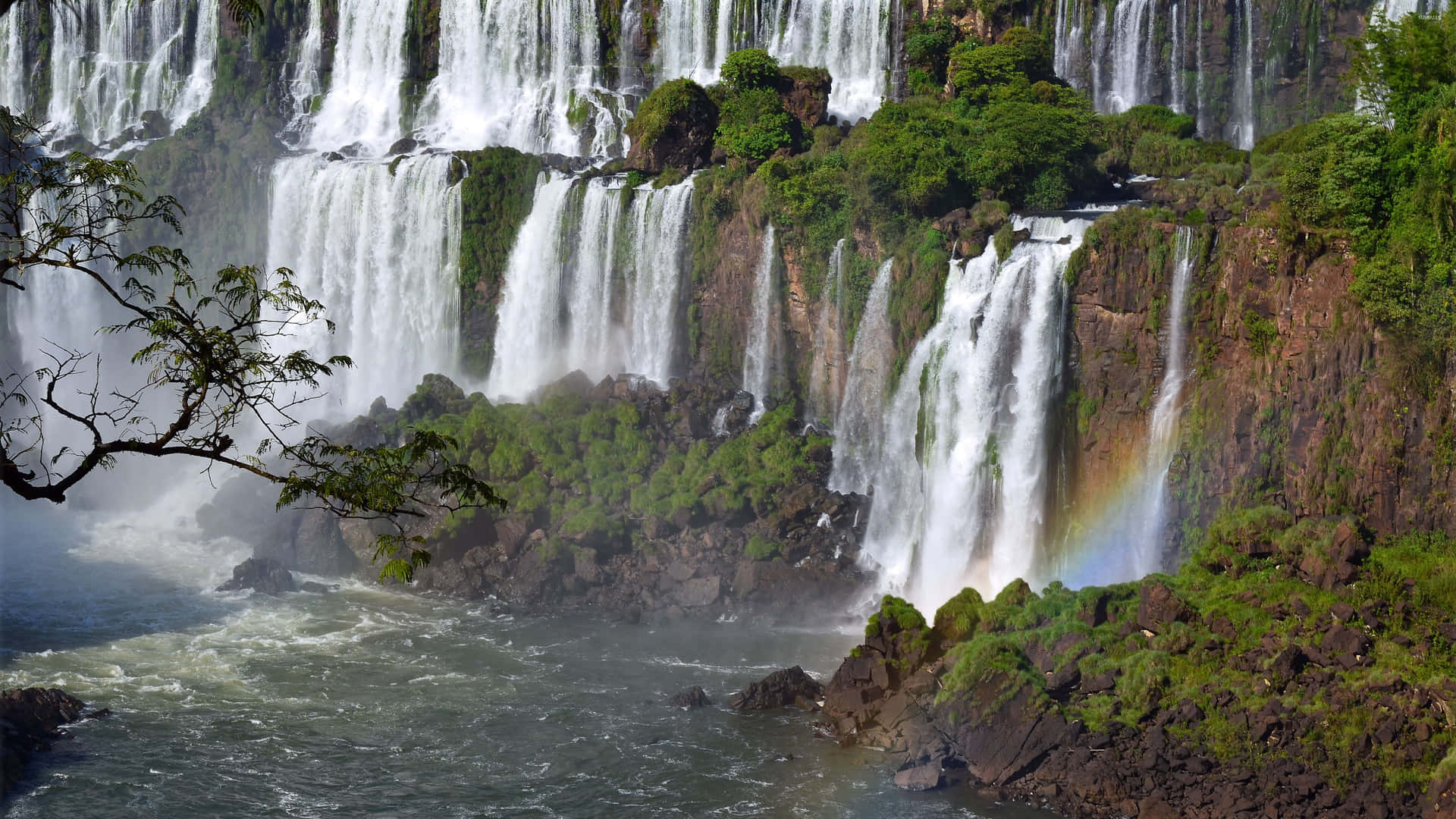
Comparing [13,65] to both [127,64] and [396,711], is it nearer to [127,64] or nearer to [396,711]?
[127,64]

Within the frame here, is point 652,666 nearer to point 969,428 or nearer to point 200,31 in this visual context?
point 969,428

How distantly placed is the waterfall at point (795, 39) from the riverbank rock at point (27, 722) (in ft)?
108

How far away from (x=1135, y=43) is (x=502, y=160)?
21.8m

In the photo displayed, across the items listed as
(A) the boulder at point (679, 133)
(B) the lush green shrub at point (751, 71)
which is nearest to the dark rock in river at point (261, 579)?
(A) the boulder at point (679, 133)

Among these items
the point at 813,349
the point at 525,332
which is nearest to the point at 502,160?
the point at 525,332

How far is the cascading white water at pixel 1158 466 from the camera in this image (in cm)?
3206

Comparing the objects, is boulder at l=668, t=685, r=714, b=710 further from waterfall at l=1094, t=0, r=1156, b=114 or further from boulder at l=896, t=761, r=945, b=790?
waterfall at l=1094, t=0, r=1156, b=114

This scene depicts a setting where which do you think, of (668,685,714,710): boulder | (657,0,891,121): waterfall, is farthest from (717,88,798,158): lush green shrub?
(668,685,714,710): boulder

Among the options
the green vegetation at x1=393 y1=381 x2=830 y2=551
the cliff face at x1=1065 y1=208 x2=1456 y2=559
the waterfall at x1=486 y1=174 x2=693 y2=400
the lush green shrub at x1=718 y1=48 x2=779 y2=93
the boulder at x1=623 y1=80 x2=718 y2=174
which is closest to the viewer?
the cliff face at x1=1065 y1=208 x2=1456 y2=559

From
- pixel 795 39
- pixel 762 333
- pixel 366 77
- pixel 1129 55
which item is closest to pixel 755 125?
pixel 762 333

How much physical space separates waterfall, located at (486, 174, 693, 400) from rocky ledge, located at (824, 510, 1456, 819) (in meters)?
18.3

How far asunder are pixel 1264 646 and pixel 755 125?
2563 cm

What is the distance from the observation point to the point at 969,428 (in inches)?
1385

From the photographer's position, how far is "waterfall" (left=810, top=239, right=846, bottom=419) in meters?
40.7
